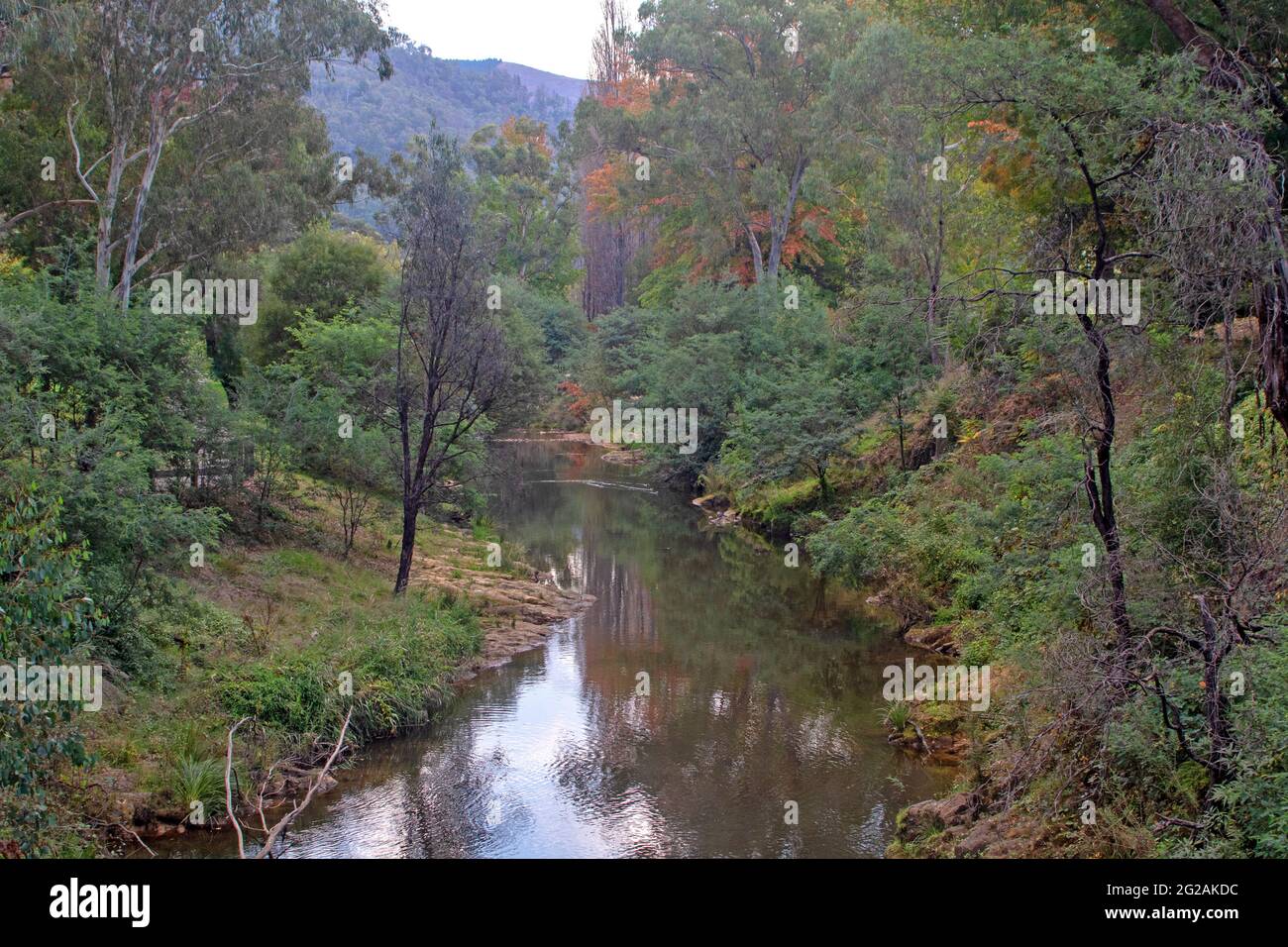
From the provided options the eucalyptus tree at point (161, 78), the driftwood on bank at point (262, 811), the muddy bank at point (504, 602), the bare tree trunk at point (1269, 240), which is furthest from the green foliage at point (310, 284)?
the bare tree trunk at point (1269, 240)

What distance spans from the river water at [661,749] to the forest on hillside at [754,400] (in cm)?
74

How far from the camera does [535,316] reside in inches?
1961

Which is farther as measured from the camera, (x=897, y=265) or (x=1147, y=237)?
(x=897, y=265)

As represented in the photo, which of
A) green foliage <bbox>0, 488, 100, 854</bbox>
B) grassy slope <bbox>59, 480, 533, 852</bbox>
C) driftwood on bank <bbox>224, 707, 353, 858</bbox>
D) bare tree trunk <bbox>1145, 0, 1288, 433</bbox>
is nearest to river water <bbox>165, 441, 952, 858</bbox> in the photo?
grassy slope <bbox>59, 480, 533, 852</bbox>

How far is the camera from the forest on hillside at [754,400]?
7449mm

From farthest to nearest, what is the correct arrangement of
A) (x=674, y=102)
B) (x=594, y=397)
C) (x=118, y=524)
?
(x=594, y=397), (x=674, y=102), (x=118, y=524)

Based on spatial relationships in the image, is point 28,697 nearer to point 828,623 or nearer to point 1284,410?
point 1284,410

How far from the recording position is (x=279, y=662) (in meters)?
12.5

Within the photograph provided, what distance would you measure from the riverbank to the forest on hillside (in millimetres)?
61

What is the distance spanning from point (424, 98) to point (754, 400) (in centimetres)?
11500

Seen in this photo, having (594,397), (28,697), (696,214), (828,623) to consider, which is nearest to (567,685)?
(828,623)

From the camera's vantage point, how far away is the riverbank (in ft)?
33.1

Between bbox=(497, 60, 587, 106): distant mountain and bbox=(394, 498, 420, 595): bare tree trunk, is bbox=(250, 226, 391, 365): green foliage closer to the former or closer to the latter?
bbox=(394, 498, 420, 595): bare tree trunk

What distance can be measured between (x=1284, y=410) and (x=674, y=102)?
3379cm
